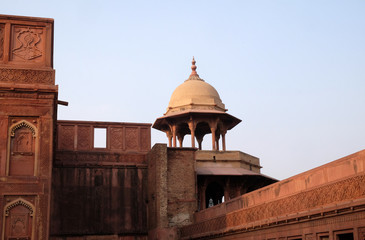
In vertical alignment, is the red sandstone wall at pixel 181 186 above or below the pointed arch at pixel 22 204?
above

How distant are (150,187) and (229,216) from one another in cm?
624

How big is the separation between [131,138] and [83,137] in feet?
7.12

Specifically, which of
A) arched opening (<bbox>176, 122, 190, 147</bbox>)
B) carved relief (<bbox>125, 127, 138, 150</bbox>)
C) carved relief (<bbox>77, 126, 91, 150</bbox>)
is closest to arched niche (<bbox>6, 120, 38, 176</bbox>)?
carved relief (<bbox>77, 126, 91, 150</bbox>)

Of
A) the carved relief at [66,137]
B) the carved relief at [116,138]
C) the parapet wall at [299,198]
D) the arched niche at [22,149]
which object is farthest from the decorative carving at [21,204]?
the carved relief at [116,138]

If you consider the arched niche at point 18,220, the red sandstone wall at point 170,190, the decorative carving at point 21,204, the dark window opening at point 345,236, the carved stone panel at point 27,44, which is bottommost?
the dark window opening at point 345,236

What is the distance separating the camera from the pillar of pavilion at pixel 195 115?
30000 millimetres

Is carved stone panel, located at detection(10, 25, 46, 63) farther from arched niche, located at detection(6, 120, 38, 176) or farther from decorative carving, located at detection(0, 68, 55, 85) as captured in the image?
arched niche, located at detection(6, 120, 38, 176)

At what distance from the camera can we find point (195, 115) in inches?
1179

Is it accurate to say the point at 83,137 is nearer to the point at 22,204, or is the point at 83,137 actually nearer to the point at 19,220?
the point at 22,204

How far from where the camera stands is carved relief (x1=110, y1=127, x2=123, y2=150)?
80.5 feet

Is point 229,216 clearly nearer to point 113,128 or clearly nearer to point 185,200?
point 185,200

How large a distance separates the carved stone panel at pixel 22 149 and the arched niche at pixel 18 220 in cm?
92

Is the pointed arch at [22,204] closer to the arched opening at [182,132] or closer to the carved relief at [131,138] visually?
the carved relief at [131,138]

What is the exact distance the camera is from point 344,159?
12.0 m
